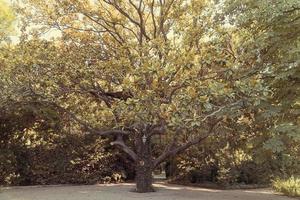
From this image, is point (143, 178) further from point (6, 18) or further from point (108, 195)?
point (6, 18)

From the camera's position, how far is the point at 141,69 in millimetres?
10766

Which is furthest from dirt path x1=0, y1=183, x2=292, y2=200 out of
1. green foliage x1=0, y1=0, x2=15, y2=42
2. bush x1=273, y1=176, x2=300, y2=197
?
green foliage x1=0, y1=0, x2=15, y2=42

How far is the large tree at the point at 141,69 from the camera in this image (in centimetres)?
1045

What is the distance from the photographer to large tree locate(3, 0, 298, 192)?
10.5 m

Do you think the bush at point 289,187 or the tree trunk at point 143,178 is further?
the tree trunk at point 143,178

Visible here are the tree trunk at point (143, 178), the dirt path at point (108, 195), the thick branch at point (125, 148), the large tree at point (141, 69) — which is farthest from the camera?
the thick branch at point (125, 148)

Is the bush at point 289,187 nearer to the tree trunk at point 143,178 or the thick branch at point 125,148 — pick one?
the tree trunk at point 143,178

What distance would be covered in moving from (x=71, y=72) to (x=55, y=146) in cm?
472

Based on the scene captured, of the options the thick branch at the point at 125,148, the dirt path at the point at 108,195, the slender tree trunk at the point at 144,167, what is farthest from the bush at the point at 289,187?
the thick branch at the point at 125,148

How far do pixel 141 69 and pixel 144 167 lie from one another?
3743mm

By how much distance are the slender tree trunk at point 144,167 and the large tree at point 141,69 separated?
0.03 meters

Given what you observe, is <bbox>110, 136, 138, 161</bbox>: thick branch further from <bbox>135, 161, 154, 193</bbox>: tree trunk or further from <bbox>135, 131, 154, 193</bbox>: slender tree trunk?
<bbox>135, 161, 154, 193</bbox>: tree trunk

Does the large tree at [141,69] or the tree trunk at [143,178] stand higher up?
the large tree at [141,69]

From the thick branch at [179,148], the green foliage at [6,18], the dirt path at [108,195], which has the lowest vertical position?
the dirt path at [108,195]
